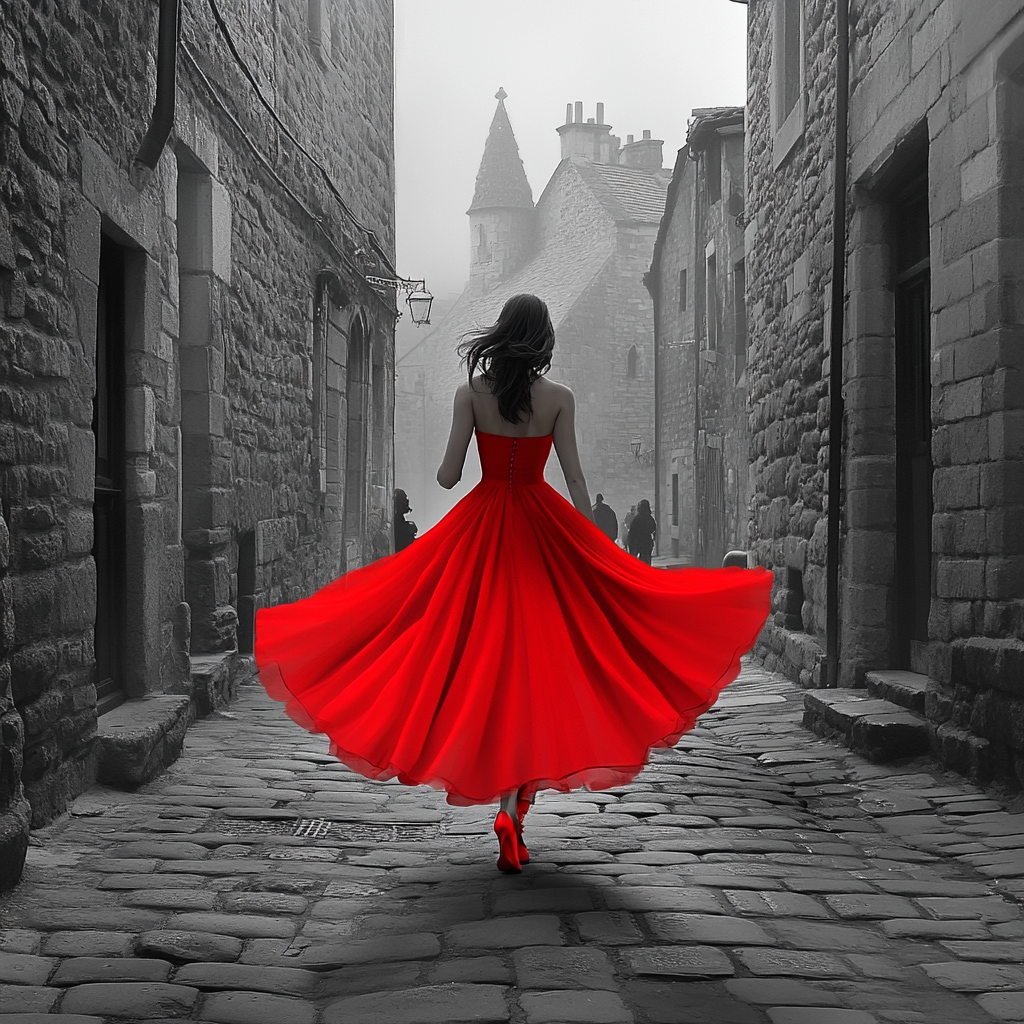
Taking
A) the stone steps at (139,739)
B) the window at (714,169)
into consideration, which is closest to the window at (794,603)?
the stone steps at (139,739)

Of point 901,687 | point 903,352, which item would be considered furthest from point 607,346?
point 901,687

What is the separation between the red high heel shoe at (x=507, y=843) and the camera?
131 inches

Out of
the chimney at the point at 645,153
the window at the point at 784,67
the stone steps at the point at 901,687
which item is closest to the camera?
the stone steps at the point at 901,687

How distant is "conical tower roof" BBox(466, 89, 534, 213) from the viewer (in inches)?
2042

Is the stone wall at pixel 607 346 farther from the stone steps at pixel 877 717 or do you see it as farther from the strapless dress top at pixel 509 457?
the strapless dress top at pixel 509 457

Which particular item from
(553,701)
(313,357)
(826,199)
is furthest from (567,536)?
(313,357)

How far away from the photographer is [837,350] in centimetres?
696

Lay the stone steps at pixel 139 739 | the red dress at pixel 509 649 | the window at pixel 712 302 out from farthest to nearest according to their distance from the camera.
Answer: the window at pixel 712 302, the stone steps at pixel 139 739, the red dress at pixel 509 649

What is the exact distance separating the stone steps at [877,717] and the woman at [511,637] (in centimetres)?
171

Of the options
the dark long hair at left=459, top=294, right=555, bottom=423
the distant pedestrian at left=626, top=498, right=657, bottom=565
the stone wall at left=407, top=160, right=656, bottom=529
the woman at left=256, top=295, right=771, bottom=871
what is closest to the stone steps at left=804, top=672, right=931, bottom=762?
the woman at left=256, top=295, right=771, bottom=871

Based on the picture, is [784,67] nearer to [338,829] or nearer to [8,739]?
[338,829]

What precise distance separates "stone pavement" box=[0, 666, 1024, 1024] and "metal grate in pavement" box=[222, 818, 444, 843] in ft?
0.05

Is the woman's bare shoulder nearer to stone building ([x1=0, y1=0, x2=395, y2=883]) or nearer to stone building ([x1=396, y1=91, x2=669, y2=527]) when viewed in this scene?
stone building ([x1=0, y1=0, x2=395, y2=883])

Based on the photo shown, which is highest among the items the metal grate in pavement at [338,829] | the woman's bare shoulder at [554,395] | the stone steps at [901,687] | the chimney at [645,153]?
the chimney at [645,153]
